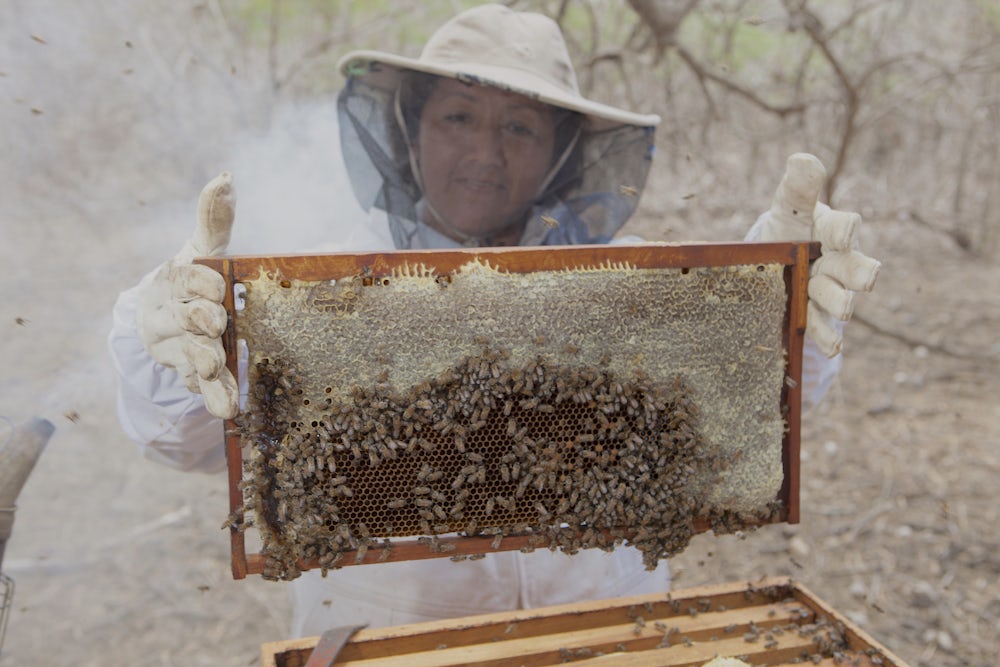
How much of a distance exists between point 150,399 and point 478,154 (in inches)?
60.3

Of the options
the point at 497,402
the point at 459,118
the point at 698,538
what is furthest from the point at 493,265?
the point at 698,538

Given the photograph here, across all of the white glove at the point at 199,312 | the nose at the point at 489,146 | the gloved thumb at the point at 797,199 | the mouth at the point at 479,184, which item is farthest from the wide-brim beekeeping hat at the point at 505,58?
the white glove at the point at 199,312

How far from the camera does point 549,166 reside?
332 cm

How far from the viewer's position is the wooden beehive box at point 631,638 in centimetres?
209

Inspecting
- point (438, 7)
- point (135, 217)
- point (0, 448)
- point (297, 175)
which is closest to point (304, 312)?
point (0, 448)

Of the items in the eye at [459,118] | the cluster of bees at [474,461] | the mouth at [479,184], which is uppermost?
the eye at [459,118]

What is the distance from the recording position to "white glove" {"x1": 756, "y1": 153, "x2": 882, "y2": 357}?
82.4 inches

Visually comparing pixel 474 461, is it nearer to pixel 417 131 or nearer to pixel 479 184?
pixel 479 184

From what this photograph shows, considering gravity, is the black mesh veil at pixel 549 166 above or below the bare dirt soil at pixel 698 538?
above

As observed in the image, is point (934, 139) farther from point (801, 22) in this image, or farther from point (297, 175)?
point (297, 175)

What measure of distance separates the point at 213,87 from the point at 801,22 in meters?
4.10

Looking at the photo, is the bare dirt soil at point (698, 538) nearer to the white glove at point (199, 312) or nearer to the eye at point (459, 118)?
the white glove at point (199, 312)

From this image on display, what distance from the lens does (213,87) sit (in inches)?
217

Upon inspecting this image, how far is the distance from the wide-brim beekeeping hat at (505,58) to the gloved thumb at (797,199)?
0.87 metres
